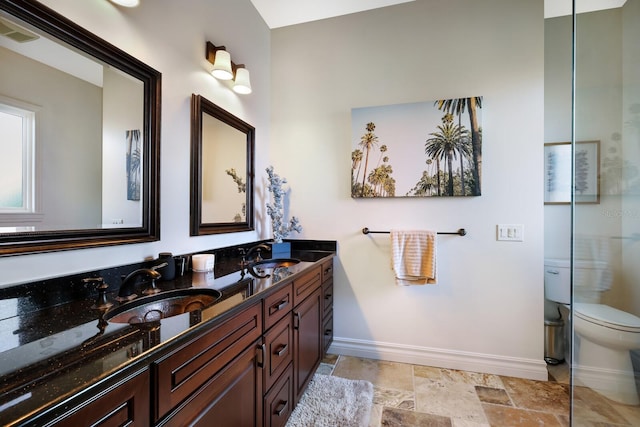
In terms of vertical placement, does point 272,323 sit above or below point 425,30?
below

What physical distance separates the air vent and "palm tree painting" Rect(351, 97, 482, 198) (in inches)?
71.5

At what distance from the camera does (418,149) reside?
211cm

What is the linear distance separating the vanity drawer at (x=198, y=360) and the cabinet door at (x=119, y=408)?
0.11 feet

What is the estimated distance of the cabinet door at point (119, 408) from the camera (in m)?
0.50

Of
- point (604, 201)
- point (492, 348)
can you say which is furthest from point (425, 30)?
point (492, 348)

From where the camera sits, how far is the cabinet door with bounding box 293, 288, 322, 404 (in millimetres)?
1535

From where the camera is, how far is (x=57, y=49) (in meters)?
Result: 0.95

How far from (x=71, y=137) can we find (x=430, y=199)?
2.05 metres

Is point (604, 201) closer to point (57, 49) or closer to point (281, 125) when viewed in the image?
point (281, 125)

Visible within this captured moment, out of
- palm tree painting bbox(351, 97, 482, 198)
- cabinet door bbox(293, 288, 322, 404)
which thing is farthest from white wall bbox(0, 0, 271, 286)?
palm tree painting bbox(351, 97, 482, 198)

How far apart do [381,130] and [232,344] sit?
181 cm

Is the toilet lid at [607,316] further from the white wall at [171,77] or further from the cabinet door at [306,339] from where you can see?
the white wall at [171,77]

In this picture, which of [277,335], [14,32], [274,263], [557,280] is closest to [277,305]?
[277,335]

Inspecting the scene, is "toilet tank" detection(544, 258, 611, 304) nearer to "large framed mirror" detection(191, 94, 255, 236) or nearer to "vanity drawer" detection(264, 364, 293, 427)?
"vanity drawer" detection(264, 364, 293, 427)
